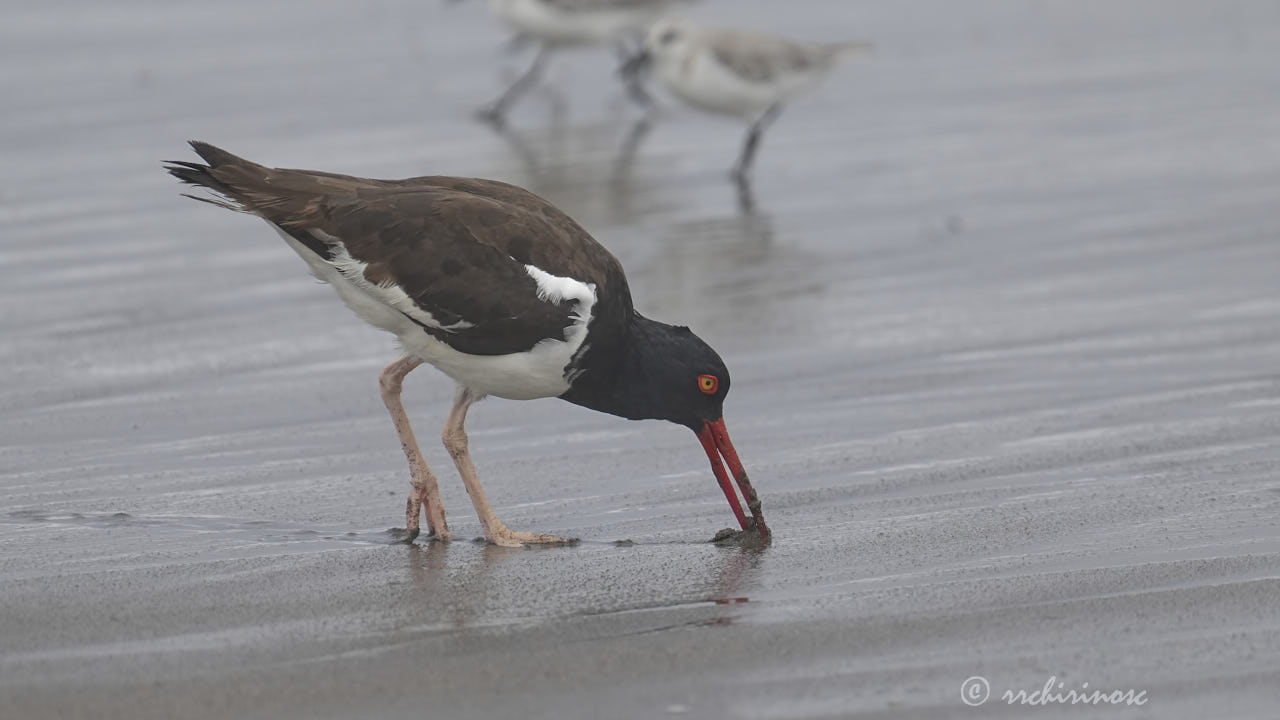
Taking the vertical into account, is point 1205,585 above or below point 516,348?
below

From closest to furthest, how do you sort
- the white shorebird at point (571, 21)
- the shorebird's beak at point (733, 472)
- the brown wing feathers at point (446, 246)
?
the shorebird's beak at point (733, 472) → the brown wing feathers at point (446, 246) → the white shorebird at point (571, 21)

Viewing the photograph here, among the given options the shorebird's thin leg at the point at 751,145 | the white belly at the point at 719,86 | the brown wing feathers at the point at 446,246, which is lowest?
the brown wing feathers at the point at 446,246

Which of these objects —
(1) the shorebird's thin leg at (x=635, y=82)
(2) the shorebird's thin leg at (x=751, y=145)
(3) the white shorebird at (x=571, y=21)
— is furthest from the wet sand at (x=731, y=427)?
(3) the white shorebird at (x=571, y=21)

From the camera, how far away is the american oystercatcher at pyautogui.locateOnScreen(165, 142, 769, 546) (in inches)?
216

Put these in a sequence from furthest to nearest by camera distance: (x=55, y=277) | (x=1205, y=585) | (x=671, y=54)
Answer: (x=671, y=54)
(x=55, y=277)
(x=1205, y=585)

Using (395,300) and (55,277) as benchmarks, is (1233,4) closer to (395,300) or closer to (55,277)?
(55,277)

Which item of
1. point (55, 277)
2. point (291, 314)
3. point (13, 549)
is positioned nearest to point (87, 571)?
point (13, 549)

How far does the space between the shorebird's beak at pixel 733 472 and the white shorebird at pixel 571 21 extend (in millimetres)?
9769

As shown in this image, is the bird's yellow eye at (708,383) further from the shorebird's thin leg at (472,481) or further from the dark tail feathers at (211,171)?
the dark tail feathers at (211,171)

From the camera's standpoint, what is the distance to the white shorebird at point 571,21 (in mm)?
15438

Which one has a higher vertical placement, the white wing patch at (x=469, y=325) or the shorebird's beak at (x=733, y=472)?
the white wing patch at (x=469, y=325)

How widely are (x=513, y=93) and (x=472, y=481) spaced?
374 inches

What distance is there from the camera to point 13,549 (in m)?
5.09

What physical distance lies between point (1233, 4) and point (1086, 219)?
8845 mm
